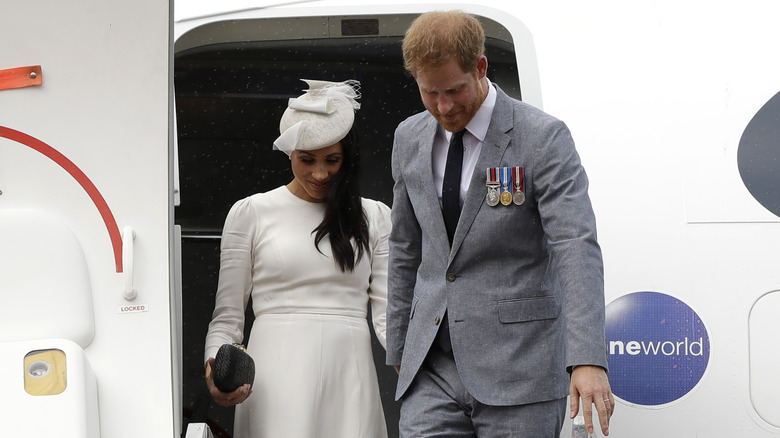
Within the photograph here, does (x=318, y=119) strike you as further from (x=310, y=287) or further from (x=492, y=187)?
(x=492, y=187)

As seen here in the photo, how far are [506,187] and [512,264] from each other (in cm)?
18

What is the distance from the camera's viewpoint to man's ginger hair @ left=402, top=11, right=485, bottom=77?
2248 mm

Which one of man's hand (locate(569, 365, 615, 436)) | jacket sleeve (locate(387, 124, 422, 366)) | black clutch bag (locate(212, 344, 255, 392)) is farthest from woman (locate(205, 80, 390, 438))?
man's hand (locate(569, 365, 615, 436))

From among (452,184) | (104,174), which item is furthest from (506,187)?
(104,174)

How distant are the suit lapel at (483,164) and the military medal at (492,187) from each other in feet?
0.05

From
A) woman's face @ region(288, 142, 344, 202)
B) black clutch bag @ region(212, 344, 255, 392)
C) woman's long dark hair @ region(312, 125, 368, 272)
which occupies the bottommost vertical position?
black clutch bag @ region(212, 344, 255, 392)

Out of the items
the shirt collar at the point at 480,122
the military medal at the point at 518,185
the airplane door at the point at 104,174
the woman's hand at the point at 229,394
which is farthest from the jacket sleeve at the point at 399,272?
the airplane door at the point at 104,174

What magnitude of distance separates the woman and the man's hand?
3.11ft

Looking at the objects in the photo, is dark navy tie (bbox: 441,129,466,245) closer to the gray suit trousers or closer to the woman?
the gray suit trousers

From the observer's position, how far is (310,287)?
9.81 feet

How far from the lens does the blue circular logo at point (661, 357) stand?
114 inches

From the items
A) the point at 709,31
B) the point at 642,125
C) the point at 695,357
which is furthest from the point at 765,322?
the point at 709,31

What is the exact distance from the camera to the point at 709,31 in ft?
10.2

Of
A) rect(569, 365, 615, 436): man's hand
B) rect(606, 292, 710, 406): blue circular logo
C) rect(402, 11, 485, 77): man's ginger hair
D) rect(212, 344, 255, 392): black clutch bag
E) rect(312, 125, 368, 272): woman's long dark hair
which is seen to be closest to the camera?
rect(569, 365, 615, 436): man's hand
